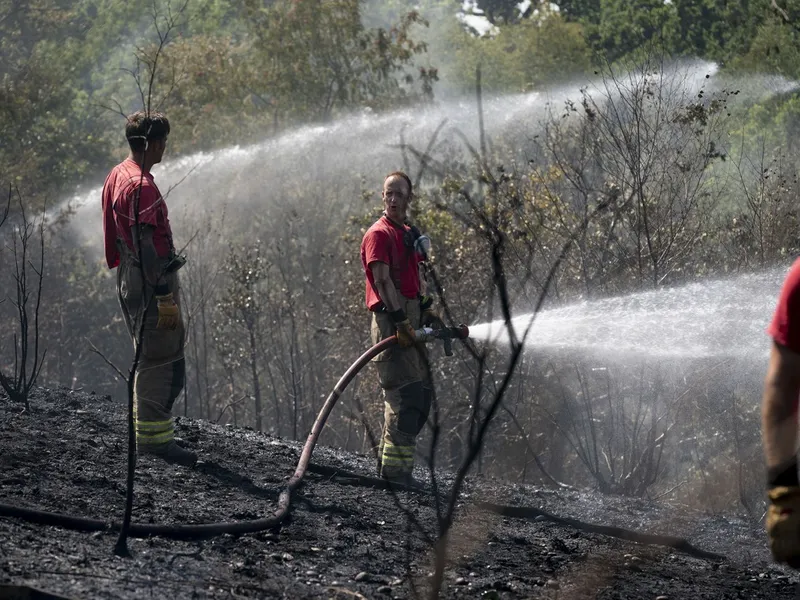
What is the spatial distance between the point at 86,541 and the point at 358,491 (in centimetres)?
182

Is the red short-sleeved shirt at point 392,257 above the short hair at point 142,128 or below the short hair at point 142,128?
below

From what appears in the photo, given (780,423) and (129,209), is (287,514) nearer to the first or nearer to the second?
(129,209)

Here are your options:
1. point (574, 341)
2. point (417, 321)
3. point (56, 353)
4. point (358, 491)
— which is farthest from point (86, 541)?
point (56, 353)

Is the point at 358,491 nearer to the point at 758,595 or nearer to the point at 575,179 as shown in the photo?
the point at 758,595

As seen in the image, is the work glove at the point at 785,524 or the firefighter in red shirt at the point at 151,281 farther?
the firefighter in red shirt at the point at 151,281

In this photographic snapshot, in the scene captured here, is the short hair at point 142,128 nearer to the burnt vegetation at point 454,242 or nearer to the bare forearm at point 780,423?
the burnt vegetation at point 454,242

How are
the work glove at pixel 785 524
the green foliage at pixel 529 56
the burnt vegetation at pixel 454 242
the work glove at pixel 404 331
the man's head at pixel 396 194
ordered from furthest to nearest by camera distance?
1. the green foliage at pixel 529 56
2. the burnt vegetation at pixel 454 242
3. the man's head at pixel 396 194
4. the work glove at pixel 404 331
5. the work glove at pixel 785 524

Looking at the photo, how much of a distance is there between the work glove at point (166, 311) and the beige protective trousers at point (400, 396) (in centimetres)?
104

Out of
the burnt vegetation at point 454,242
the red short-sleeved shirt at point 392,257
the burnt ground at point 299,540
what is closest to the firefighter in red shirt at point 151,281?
the burnt ground at point 299,540

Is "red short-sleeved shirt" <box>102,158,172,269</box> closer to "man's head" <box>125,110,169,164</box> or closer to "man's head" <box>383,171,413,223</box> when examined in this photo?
"man's head" <box>125,110,169,164</box>

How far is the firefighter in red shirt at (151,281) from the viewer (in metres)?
5.87

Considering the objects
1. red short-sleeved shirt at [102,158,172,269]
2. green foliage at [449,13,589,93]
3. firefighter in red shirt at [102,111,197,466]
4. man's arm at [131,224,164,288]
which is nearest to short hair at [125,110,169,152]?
firefighter in red shirt at [102,111,197,466]

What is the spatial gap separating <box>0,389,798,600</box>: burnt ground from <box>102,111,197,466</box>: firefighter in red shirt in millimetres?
234

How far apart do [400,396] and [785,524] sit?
3681 mm
